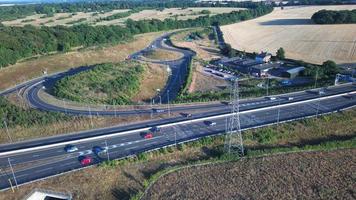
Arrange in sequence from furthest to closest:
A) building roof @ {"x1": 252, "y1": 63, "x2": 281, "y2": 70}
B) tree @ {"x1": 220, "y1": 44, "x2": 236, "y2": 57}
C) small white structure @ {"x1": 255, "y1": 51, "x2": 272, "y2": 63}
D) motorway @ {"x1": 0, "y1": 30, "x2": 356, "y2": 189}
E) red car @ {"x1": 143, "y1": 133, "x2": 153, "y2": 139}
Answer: tree @ {"x1": 220, "y1": 44, "x2": 236, "y2": 57}
small white structure @ {"x1": 255, "y1": 51, "x2": 272, "y2": 63}
building roof @ {"x1": 252, "y1": 63, "x2": 281, "y2": 70}
red car @ {"x1": 143, "y1": 133, "x2": 153, "y2": 139}
motorway @ {"x1": 0, "y1": 30, "x2": 356, "y2": 189}

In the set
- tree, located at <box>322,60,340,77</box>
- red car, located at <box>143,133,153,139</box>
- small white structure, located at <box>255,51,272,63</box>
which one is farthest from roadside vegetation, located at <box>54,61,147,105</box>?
tree, located at <box>322,60,340,77</box>

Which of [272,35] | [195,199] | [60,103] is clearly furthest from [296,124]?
[272,35]

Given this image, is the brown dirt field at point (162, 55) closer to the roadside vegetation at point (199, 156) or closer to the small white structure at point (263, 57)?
the small white structure at point (263, 57)

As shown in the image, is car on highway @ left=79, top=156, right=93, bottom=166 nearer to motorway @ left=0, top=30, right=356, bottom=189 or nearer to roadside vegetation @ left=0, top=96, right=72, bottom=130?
motorway @ left=0, top=30, right=356, bottom=189

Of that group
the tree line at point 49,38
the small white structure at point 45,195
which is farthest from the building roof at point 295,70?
the tree line at point 49,38

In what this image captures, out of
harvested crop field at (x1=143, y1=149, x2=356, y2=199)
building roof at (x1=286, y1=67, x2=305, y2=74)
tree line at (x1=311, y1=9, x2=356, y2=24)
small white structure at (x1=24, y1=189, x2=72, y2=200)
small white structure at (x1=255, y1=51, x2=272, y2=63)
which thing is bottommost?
harvested crop field at (x1=143, y1=149, x2=356, y2=199)

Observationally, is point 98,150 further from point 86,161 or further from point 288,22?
point 288,22
